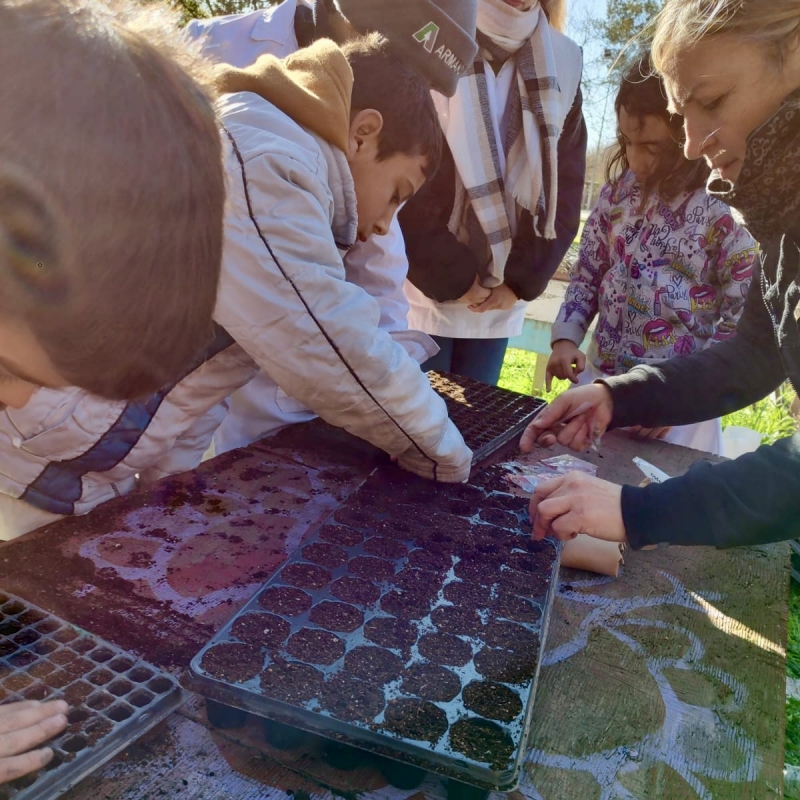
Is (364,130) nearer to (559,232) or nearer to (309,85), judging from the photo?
(309,85)

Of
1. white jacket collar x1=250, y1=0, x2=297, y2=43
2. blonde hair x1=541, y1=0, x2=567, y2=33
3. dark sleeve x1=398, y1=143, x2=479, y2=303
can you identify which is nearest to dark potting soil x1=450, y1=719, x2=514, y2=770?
dark sleeve x1=398, y1=143, x2=479, y2=303

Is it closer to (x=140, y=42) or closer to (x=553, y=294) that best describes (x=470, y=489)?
(x=140, y=42)

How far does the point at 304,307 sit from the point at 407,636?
544mm

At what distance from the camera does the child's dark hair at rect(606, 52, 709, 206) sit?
1858 mm

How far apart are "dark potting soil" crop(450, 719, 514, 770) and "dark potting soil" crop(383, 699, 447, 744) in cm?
2

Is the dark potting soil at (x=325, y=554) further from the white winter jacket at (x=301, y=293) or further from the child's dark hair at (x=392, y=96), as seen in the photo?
the child's dark hair at (x=392, y=96)

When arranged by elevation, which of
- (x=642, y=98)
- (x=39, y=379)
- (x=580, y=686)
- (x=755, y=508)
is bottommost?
(x=580, y=686)

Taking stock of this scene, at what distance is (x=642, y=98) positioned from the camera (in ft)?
6.19

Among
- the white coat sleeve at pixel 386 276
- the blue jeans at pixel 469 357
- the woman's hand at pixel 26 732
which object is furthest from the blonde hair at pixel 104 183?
the blue jeans at pixel 469 357

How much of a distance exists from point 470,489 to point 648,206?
1.25 metres

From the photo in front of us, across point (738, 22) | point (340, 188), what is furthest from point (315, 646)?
point (738, 22)

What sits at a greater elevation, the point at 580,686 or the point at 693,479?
the point at 693,479

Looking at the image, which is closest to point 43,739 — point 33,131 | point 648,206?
point 33,131

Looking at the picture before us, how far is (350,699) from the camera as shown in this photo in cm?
75
